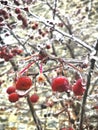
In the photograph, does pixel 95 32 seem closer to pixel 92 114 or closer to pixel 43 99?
pixel 43 99

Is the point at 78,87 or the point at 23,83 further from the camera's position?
the point at 78,87

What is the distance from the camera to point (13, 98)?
83.8 inches

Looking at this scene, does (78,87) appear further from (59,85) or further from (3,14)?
(3,14)

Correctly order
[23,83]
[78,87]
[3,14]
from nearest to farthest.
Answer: [23,83] → [78,87] → [3,14]

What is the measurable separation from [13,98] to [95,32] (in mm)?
4925

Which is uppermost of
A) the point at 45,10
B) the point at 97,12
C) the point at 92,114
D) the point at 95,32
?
the point at 45,10

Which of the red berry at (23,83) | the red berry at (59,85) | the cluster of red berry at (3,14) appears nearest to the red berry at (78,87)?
the red berry at (59,85)

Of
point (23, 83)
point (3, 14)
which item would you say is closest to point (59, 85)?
point (23, 83)

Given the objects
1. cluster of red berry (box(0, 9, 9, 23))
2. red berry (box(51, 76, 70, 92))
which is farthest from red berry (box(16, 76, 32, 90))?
cluster of red berry (box(0, 9, 9, 23))

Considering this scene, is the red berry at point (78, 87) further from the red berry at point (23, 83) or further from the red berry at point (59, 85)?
the red berry at point (23, 83)

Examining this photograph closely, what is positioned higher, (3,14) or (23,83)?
(3,14)

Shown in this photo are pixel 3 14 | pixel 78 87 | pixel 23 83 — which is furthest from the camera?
pixel 3 14

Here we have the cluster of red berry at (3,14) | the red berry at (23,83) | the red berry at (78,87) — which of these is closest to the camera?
the red berry at (23,83)

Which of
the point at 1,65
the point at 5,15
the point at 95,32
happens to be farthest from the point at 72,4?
the point at 5,15
